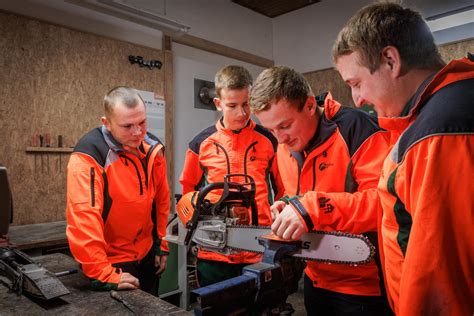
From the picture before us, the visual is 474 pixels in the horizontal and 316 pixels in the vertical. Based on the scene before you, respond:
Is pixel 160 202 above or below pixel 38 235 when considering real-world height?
above

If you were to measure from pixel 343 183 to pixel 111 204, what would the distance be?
1175 millimetres

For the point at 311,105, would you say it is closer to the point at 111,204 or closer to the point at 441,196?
the point at 441,196

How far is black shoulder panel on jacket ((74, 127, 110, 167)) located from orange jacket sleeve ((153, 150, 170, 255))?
390mm

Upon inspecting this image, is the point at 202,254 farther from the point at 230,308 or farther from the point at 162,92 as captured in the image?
the point at 162,92

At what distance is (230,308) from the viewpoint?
854 millimetres

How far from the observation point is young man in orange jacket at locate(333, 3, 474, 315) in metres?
0.72

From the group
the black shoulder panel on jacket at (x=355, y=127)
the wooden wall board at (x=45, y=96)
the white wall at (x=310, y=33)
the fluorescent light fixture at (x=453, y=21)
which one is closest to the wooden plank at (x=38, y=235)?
the wooden wall board at (x=45, y=96)

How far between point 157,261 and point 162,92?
113 inches

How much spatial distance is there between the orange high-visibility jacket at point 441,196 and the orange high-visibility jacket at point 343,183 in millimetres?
450

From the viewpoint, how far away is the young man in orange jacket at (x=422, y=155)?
715 millimetres

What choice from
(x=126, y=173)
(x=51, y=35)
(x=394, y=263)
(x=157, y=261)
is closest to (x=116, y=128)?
(x=126, y=173)

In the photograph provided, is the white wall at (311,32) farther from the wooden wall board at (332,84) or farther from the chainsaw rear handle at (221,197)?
the chainsaw rear handle at (221,197)

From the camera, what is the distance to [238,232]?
1521 mm

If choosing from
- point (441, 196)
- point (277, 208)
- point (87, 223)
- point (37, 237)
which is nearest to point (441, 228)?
point (441, 196)
